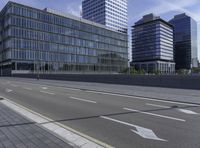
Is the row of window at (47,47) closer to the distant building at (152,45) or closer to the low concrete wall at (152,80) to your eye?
the distant building at (152,45)

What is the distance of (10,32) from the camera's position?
7862 centimetres

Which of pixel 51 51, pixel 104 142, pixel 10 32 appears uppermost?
pixel 10 32

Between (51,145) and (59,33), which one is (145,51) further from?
(51,145)

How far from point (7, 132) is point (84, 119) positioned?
9.30 ft

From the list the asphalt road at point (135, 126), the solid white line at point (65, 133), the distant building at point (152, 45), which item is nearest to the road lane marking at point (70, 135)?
the solid white line at point (65, 133)

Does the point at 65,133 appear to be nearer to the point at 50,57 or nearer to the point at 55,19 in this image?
the point at 50,57

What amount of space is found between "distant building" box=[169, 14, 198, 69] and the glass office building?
64072 millimetres

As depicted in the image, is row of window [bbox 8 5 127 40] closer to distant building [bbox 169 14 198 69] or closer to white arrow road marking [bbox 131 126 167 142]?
distant building [bbox 169 14 198 69]

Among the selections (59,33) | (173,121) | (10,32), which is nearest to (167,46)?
(59,33)

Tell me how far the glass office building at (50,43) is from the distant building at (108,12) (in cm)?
2589

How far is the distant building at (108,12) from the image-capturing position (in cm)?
13862

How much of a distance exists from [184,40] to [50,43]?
10880 cm

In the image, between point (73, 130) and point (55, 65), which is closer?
point (73, 130)

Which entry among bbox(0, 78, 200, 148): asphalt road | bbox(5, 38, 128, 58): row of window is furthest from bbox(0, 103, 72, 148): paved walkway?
bbox(5, 38, 128, 58): row of window
